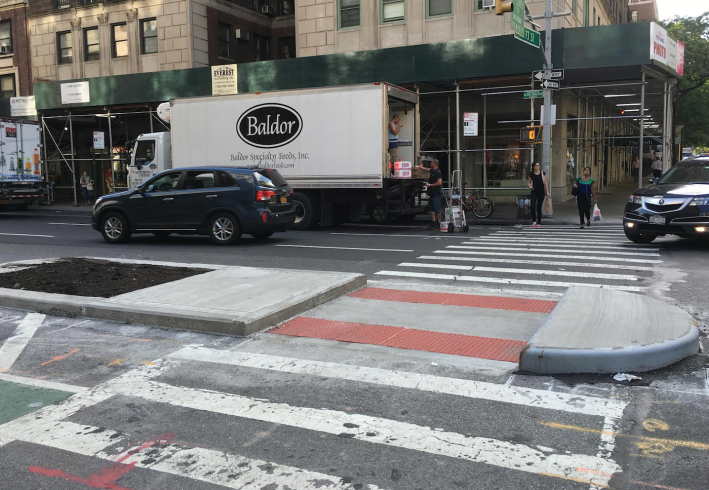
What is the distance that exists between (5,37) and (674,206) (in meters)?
38.0

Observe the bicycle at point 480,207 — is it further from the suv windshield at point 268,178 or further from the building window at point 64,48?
the building window at point 64,48

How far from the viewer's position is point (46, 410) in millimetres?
4504

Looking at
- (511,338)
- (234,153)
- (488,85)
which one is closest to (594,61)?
(488,85)

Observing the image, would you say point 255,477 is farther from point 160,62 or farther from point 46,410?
point 160,62

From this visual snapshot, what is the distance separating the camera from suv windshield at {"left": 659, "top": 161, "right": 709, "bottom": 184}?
12797 mm

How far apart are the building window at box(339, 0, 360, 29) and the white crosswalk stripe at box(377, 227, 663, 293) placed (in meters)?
15.0

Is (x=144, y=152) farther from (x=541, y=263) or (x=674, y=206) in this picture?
(x=674, y=206)

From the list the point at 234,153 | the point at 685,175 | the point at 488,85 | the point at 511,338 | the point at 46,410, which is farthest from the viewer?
the point at 488,85

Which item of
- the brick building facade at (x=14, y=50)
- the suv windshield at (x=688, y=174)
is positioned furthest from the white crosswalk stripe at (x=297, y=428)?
the brick building facade at (x=14, y=50)

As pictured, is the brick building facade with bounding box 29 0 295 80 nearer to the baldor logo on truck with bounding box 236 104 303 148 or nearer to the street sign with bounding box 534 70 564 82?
the baldor logo on truck with bounding box 236 104 303 148

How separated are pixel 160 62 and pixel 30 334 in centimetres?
2747

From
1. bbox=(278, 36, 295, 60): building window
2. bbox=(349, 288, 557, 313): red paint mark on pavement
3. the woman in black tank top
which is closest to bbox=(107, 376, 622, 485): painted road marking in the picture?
bbox=(349, 288, 557, 313): red paint mark on pavement

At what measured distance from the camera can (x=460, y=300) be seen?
8000 mm

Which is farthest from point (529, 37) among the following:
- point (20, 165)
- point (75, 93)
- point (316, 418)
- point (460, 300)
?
point (75, 93)
